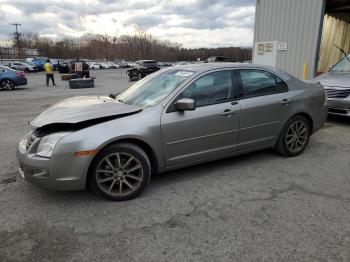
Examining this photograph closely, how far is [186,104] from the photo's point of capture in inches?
140

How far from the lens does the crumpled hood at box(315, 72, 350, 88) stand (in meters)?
6.85

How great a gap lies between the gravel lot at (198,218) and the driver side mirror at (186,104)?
1006 mm

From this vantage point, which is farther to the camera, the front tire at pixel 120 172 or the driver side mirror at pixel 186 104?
the driver side mirror at pixel 186 104

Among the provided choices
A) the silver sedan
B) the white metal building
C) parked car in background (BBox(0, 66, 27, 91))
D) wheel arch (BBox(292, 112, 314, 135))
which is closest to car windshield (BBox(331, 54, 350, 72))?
the white metal building

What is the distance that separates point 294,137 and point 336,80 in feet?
10.9

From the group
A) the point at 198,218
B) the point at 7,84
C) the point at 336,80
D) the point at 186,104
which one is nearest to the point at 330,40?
the point at 336,80

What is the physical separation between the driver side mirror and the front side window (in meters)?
0.19

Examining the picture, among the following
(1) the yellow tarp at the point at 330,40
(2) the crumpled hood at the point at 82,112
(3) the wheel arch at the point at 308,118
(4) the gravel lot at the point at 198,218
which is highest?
(1) the yellow tarp at the point at 330,40

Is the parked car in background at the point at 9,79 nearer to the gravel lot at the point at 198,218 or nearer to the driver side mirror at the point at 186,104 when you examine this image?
the gravel lot at the point at 198,218

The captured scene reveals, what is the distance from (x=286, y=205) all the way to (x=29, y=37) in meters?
115

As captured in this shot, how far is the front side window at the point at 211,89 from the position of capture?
3.88 m

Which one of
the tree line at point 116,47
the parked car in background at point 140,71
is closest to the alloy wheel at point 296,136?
the parked car in background at point 140,71

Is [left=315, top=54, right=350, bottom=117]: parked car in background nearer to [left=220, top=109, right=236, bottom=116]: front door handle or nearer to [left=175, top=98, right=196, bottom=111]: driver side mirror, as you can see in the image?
[left=220, top=109, right=236, bottom=116]: front door handle

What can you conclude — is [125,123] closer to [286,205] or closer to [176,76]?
[176,76]
